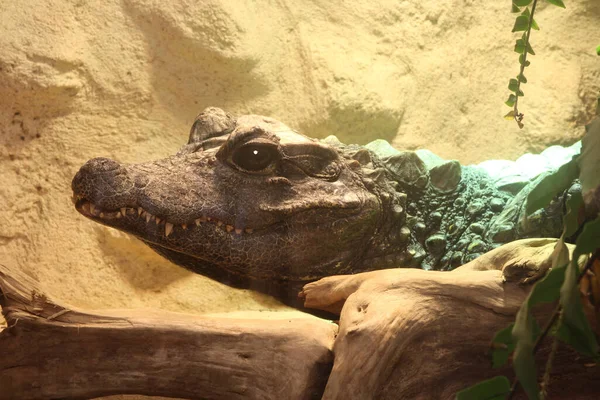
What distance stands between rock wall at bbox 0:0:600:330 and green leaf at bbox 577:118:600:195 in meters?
2.25

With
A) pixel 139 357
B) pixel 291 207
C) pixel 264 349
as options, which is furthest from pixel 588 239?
pixel 291 207

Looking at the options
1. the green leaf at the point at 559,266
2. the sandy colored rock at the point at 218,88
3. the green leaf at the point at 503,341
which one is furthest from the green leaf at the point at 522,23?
the sandy colored rock at the point at 218,88

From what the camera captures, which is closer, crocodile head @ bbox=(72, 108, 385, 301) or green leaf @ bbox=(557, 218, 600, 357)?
green leaf @ bbox=(557, 218, 600, 357)

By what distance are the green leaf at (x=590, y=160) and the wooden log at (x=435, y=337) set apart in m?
0.51

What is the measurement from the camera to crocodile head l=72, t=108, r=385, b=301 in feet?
9.15

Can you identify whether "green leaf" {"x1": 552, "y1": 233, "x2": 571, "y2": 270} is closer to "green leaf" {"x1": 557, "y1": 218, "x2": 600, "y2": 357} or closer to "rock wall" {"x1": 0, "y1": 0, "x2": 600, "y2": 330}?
"green leaf" {"x1": 557, "y1": 218, "x2": 600, "y2": 357}

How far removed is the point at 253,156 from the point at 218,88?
1312mm

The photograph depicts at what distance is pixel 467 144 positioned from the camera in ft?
15.4

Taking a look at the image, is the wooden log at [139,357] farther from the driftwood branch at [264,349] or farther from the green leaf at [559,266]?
the green leaf at [559,266]

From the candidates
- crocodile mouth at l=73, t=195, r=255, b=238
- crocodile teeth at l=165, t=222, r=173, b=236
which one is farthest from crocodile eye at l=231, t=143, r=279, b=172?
crocodile teeth at l=165, t=222, r=173, b=236

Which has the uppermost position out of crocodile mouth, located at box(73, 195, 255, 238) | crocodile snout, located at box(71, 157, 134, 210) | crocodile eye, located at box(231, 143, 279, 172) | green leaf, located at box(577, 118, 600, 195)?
green leaf, located at box(577, 118, 600, 195)

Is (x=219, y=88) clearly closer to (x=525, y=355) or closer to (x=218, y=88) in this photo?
(x=218, y=88)

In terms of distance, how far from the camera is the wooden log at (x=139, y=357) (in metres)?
1.93

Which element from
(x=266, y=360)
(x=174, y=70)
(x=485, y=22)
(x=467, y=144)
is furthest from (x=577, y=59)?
(x=266, y=360)
